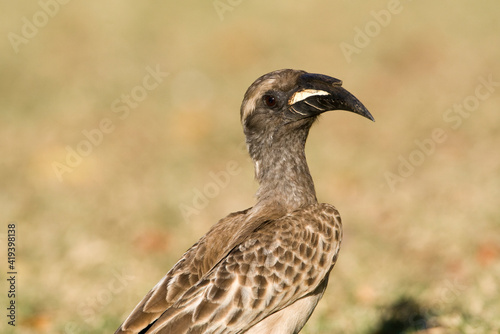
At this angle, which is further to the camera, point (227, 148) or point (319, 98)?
point (227, 148)

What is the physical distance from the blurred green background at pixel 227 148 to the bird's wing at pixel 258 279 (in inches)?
48.4

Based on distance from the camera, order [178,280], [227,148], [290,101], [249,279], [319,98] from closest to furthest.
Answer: [249,279] < [178,280] < [319,98] < [290,101] < [227,148]

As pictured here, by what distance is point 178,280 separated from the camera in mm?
4211

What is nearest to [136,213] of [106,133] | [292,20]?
[106,133]

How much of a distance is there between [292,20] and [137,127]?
494cm

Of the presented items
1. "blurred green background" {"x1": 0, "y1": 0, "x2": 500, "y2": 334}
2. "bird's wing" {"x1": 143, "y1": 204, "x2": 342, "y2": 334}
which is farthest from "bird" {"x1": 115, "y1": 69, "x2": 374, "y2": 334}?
"blurred green background" {"x1": 0, "y1": 0, "x2": 500, "y2": 334}

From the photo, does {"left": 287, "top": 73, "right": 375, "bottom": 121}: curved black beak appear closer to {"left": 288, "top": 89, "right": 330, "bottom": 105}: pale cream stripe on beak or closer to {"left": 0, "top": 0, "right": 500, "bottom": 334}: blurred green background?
{"left": 288, "top": 89, "right": 330, "bottom": 105}: pale cream stripe on beak

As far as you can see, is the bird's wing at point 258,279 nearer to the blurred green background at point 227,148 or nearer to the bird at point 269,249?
the bird at point 269,249

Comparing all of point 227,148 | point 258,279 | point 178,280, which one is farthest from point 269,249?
point 227,148

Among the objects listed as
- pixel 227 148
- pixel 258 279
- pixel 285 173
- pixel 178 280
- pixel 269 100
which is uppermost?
pixel 227 148

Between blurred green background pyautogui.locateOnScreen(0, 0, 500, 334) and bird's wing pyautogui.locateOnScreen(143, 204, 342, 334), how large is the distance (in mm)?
1229

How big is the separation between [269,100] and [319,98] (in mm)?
357

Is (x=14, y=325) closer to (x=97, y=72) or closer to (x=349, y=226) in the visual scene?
(x=349, y=226)

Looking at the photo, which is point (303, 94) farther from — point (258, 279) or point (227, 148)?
point (227, 148)
